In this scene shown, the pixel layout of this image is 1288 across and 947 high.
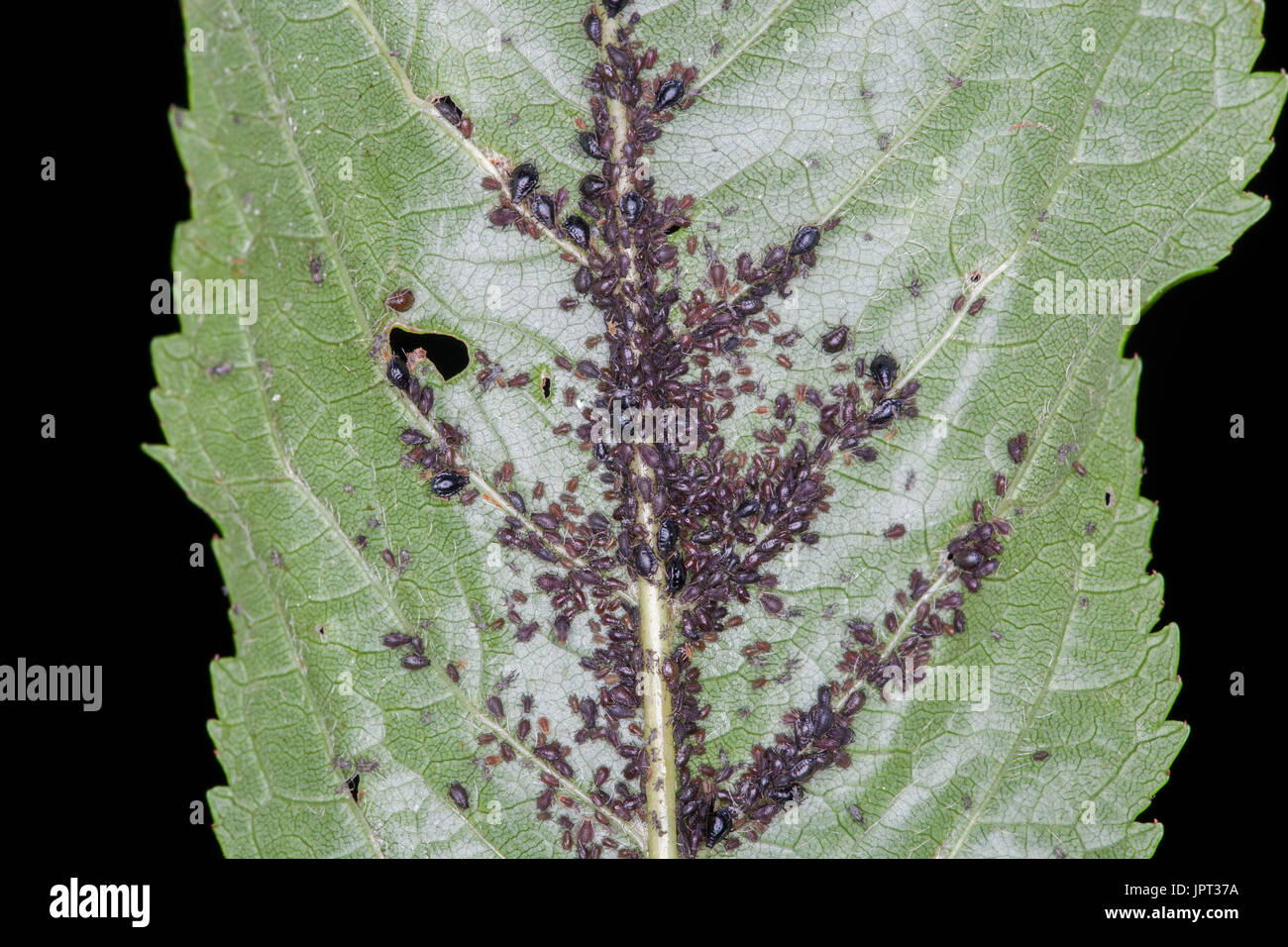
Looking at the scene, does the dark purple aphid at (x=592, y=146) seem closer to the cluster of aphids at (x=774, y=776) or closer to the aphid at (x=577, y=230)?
the aphid at (x=577, y=230)

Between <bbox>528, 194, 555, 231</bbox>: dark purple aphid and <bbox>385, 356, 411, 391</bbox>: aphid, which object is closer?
<bbox>528, 194, 555, 231</bbox>: dark purple aphid

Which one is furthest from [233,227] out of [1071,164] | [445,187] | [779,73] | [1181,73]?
[1181,73]

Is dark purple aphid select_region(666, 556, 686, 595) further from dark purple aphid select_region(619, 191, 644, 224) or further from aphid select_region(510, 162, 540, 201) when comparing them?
aphid select_region(510, 162, 540, 201)

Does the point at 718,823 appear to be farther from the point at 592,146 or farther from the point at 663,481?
the point at 592,146

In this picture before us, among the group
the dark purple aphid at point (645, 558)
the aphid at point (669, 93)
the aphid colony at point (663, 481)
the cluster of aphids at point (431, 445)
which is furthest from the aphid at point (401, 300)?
the dark purple aphid at point (645, 558)

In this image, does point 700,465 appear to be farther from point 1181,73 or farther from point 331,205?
point 1181,73

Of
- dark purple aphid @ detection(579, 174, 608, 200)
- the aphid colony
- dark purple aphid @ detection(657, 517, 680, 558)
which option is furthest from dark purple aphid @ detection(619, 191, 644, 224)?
dark purple aphid @ detection(657, 517, 680, 558)

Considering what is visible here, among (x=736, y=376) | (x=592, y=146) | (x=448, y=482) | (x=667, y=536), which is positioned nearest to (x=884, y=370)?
(x=736, y=376)
